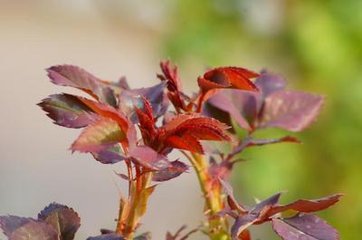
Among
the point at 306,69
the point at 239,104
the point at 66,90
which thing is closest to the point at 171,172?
the point at 239,104

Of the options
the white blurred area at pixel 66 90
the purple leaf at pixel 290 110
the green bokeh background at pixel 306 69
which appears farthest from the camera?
the white blurred area at pixel 66 90

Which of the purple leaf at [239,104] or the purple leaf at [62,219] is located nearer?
the purple leaf at [62,219]

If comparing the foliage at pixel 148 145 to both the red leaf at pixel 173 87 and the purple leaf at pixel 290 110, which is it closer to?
the red leaf at pixel 173 87

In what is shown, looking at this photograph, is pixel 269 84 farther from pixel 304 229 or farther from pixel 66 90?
pixel 66 90

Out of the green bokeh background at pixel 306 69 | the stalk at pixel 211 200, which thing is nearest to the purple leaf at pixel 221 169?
the stalk at pixel 211 200

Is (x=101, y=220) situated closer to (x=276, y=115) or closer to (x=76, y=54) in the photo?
(x=76, y=54)
